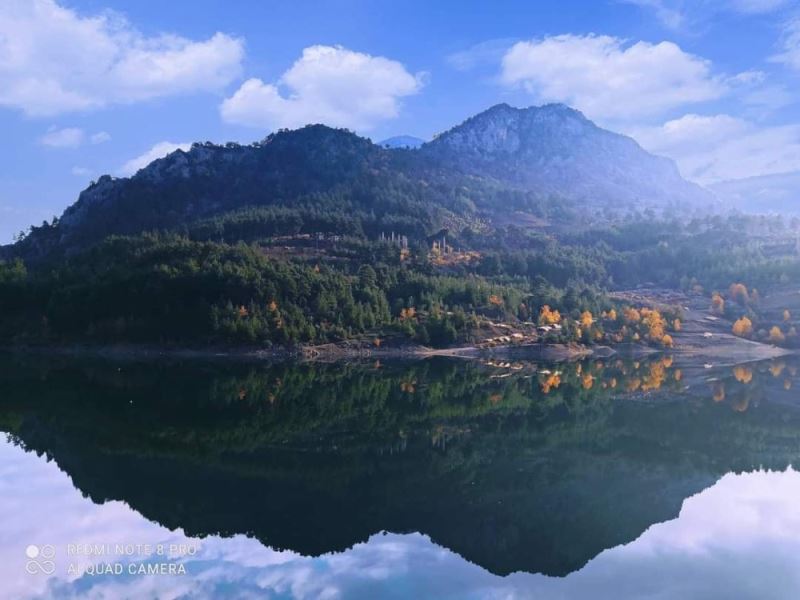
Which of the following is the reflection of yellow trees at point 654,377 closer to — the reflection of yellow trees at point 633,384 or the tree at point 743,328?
the reflection of yellow trees at point 633,384

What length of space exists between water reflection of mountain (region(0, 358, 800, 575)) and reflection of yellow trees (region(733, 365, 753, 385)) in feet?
48.8

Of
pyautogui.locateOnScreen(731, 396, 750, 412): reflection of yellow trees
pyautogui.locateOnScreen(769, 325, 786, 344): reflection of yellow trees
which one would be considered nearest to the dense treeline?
pyautogui.locateOnScreen(769, 325, 786, 344): reflection of yellow trees

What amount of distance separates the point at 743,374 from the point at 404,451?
75.6 metres

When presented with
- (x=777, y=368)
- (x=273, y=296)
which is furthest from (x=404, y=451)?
(x=777, y=368)

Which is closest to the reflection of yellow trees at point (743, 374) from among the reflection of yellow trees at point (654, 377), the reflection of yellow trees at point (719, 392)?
the reflection of yellow trees at point (719, 392)

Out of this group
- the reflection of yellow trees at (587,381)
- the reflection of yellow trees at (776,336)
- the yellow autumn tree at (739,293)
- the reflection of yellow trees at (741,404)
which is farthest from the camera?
the yellow autumn tree at (739,293)

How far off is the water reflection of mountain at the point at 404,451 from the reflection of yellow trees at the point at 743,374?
14.9 m

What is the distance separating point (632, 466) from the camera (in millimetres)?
36031

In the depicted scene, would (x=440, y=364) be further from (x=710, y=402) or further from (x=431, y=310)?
(x=710, y=402)

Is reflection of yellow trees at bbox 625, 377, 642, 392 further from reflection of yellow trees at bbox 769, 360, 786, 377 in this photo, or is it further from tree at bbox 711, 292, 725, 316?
tree at bbox 711, 292, 725, 316

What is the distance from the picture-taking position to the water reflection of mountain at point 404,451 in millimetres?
24469

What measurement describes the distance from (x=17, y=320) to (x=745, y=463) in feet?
357

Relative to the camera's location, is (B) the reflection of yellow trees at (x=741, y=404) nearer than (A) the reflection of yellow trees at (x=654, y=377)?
Yes

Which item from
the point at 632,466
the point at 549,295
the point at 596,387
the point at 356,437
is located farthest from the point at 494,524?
the point at 549,295
